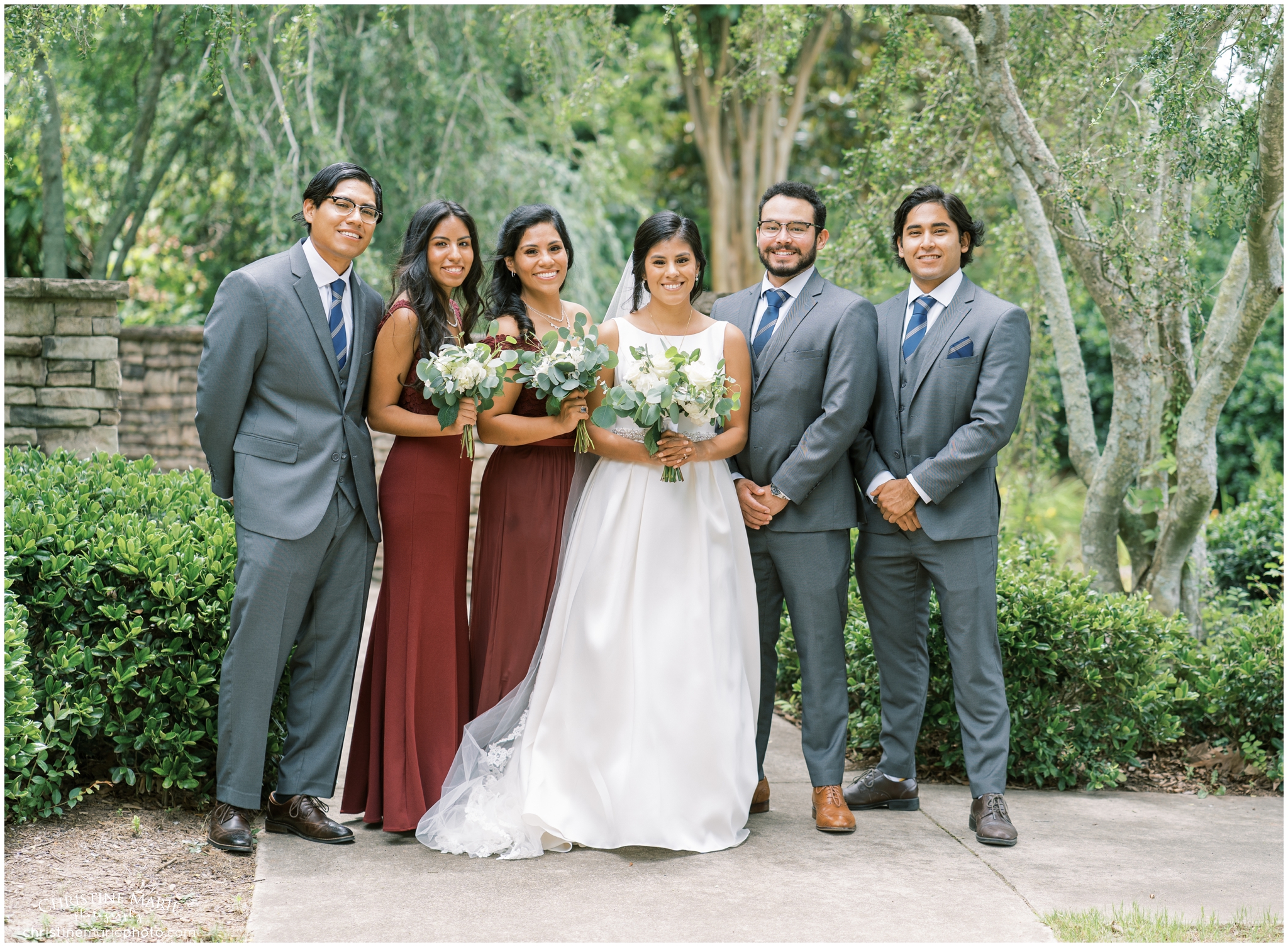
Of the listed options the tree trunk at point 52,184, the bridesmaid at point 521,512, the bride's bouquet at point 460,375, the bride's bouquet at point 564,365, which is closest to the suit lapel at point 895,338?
the bride's bouquet at point 564,365

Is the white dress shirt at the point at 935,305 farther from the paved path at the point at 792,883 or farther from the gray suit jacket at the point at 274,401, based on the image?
the gray suit jacket at the point at 274,401

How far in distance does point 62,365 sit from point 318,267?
3.44 meters

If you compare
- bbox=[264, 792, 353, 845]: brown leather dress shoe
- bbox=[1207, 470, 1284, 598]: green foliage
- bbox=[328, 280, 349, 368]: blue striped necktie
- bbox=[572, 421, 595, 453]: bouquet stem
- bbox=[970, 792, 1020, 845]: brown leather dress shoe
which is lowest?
bbox=[264, 792, 353, 845]: brown leather dress shoe

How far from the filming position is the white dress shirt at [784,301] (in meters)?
4.18

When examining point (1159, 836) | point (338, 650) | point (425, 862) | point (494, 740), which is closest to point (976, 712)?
point (1159, 836)

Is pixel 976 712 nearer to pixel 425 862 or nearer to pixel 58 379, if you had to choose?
pixel 425 862

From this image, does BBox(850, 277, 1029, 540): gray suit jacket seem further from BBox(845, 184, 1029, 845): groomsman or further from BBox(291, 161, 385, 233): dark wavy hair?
BBox(291, 161, 385, 233): dark wavy hair

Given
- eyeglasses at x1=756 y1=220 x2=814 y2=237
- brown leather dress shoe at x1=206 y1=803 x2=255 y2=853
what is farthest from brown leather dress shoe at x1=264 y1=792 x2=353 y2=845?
eyeglasses at x1=756 y1=220 x2=814 y2=237

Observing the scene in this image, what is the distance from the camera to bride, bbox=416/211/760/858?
377 cm

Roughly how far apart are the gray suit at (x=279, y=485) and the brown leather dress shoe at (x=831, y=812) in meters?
1.75

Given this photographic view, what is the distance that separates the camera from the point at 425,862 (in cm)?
363

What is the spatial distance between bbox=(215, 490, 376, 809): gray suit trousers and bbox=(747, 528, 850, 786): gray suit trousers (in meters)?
1.50

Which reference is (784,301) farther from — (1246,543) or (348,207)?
(1246,543)

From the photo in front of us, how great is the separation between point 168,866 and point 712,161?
13240mm
